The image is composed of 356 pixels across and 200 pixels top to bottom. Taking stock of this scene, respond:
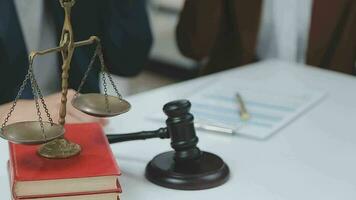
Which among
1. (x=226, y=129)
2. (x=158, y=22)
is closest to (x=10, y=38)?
(x=226, y=129)

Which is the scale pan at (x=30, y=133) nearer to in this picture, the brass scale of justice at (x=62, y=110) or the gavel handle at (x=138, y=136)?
the brass scale of justice at (x=62, y=110)

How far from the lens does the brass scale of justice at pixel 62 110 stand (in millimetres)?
777

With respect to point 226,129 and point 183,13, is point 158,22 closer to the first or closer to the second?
point 183,13

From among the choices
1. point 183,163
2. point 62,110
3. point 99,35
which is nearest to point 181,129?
point 183,163

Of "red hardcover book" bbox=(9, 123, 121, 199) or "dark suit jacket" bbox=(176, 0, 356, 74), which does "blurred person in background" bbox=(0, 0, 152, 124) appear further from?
"red hardcover book" bbox=(9, 123, 121, 199)

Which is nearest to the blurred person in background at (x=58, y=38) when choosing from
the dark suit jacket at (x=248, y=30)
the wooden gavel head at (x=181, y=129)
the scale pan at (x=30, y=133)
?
the dark suit jacket at (x=248, y=30)

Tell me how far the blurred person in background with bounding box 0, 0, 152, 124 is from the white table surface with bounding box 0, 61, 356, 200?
0.15m

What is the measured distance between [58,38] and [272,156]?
0.67 metres

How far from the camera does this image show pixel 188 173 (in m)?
0.95

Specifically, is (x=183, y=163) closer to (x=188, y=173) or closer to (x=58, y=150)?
(x=188, y=173)

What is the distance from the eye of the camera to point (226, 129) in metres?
1.16

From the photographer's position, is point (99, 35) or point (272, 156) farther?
point (99, 35)

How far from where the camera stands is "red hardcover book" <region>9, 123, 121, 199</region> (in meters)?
0.78

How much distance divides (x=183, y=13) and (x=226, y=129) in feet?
2.45
